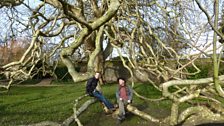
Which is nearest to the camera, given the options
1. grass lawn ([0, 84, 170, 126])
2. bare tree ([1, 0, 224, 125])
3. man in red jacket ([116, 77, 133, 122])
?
bare tree ([1, 0, 224, 125])

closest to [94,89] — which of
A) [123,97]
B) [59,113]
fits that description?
[123,97]

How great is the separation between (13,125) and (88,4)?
38.2ft

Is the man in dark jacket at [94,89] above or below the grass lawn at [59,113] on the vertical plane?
above

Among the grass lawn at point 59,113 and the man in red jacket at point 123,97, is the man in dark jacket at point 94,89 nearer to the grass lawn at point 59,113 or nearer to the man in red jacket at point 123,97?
the man in red jacket at point 123,97

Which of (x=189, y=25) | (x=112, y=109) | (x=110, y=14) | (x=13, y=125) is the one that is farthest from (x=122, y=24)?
(x=110, y=14)

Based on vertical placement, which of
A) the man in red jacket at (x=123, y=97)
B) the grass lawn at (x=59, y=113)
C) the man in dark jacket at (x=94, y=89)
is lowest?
the grass lawn at (x=59, y=113)

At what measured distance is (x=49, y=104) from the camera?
16.8 meters

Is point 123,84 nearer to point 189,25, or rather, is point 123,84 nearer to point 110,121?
point 110,121

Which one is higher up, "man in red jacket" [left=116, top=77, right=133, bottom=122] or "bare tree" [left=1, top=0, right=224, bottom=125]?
"bare tree" [left=1, top=0, right=224, bottom=125]

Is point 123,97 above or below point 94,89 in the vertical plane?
below

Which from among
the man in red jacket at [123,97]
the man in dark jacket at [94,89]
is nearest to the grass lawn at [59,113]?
the man in red jacket at [123,97]

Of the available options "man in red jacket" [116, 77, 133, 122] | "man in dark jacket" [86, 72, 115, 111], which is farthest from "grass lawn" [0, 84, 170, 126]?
"man in dark jacket" [86, 72, 115, 111]

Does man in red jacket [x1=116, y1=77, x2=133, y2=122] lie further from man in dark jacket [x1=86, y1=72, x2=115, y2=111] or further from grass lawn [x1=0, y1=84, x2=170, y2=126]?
man in dark jacket [x1=86, y1=72, x2=115, y2=111]

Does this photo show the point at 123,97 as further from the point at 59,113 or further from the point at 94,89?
the point at 59,113
